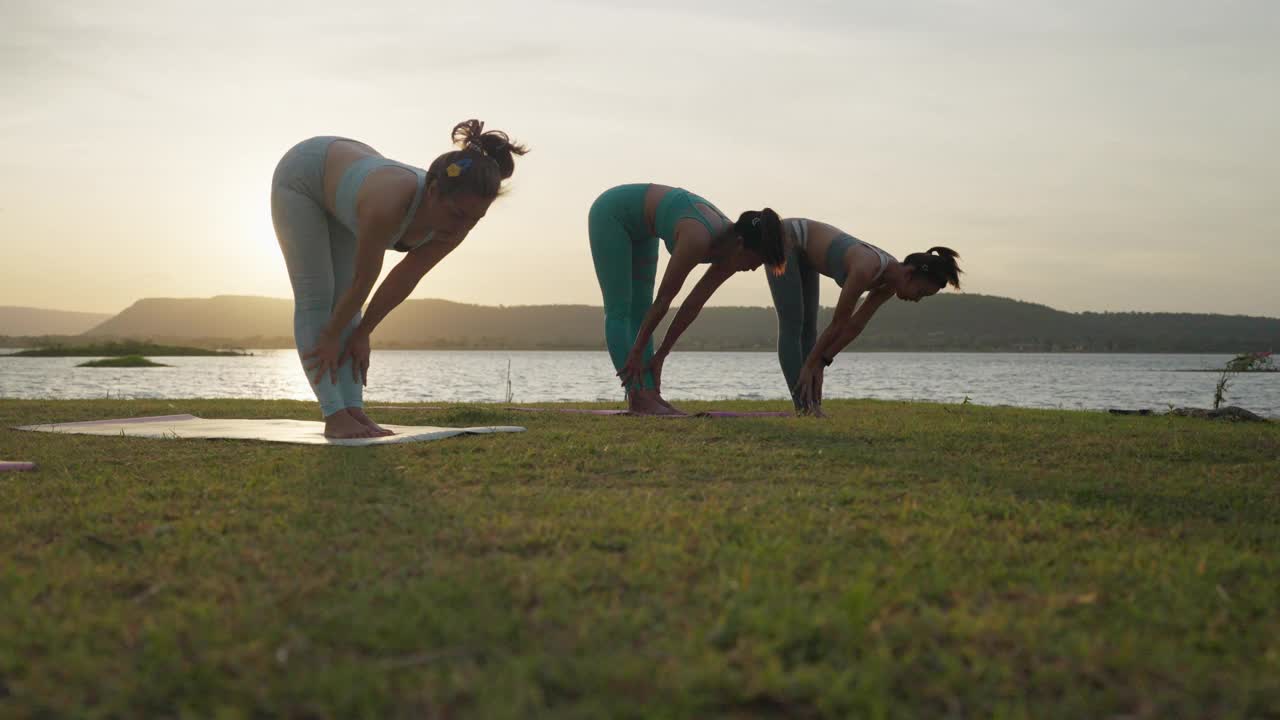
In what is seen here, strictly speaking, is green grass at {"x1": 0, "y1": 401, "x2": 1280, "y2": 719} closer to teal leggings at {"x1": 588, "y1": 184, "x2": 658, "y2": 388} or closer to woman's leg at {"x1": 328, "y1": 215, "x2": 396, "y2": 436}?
woman's leg at {"x1": 328, "y1": 215, "x2": 396, "y2": 436}

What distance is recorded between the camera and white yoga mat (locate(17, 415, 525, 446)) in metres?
4.86

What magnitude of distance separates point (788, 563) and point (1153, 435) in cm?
457

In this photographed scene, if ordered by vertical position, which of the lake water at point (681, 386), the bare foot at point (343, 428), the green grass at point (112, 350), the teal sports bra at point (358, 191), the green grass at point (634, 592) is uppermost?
the teal sports bra at point (358, 191)

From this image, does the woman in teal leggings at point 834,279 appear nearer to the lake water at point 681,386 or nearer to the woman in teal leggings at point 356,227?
the woman in teal leggings at point 356,227

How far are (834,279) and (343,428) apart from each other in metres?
3.91

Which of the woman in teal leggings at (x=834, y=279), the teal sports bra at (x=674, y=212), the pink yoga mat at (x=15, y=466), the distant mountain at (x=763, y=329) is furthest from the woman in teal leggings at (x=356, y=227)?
the distant mountain at (x=763, y=329)

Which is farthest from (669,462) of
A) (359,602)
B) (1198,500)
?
(359,602)

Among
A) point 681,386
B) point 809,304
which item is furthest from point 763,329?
point 809,304

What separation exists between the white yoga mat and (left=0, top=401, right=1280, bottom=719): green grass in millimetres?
→ 986

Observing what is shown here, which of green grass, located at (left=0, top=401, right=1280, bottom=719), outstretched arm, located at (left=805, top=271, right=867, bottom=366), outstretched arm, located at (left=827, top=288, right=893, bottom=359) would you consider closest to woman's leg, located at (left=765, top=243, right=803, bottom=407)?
outstretched arm, located at (left=805, top=271, right=867, bottom=366)

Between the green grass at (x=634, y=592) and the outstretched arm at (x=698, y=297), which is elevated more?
the outstretched arm at (x=698, y=297)

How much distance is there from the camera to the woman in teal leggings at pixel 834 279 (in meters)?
6.62

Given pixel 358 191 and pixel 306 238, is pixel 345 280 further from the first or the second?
pixel 358 191

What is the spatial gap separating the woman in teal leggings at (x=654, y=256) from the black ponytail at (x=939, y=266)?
45.9 inches
